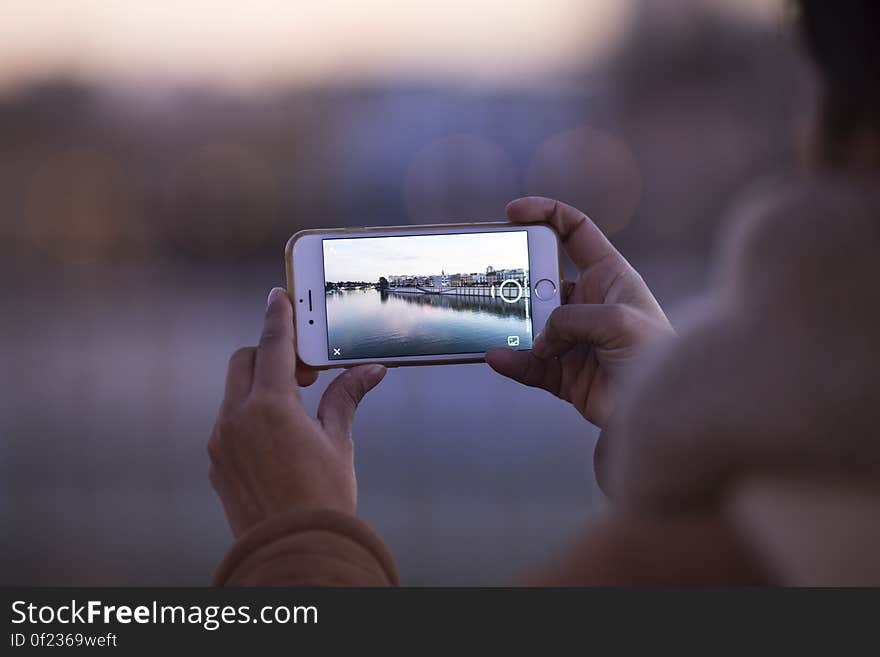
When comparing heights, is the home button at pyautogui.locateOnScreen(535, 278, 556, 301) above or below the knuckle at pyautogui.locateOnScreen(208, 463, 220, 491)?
above

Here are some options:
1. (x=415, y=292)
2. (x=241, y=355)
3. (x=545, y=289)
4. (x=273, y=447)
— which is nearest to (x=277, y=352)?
(x=241, y=355)

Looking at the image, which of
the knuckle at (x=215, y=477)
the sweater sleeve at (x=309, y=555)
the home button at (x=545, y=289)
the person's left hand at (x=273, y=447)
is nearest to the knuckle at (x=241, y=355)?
the person's left hand at (x=273, y=447)

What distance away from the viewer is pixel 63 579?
1.56m

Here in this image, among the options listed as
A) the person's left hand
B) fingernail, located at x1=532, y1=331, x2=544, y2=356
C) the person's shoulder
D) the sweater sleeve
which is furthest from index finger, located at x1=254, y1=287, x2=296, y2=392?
the person's shoulder

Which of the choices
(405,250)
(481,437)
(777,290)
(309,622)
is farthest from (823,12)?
(481,437)

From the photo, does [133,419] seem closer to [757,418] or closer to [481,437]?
[481,437]

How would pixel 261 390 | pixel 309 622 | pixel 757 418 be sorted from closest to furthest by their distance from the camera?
pixel 757 418, pixel 309 622, pixel 261 390

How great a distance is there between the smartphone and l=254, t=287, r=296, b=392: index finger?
2.9 inches

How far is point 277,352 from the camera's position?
0.67m

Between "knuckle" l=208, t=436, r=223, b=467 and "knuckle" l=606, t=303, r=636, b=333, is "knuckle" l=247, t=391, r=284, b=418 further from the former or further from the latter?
"knuckle" l=606, t=303, r=636, b=333

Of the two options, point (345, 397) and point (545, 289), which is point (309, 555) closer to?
point (345, 397)

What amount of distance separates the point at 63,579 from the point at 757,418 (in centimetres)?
168

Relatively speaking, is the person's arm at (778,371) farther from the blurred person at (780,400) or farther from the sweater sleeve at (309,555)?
the sweater sleeve at (309,555)

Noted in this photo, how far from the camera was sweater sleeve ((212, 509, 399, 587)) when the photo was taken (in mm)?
431
